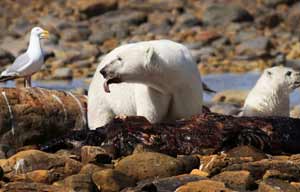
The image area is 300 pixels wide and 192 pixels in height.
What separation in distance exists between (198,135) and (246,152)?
0.61m

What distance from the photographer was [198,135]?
845cm

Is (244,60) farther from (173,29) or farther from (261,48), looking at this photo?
(173,29)

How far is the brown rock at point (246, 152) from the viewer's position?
25.9ft

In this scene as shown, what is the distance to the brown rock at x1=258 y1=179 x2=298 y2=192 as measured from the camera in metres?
6.60

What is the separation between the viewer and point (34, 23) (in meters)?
39.2

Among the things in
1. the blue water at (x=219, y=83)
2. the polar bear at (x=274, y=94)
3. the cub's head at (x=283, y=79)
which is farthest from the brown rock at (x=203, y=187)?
the blue water at (x=219, y=83)

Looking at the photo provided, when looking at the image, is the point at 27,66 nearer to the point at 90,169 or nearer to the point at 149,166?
the point at 90,169

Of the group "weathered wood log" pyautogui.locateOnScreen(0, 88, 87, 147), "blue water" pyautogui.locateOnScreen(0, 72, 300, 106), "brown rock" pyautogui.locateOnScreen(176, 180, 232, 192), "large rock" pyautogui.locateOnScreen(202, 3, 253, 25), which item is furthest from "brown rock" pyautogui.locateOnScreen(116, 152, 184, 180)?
"large rock" pyautogui.locateOnScreen(202, 3, 253, 25)

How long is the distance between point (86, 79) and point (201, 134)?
53.2 feet

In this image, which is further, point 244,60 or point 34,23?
point 34,23

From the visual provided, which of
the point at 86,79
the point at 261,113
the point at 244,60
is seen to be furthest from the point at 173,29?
the point at 261,113

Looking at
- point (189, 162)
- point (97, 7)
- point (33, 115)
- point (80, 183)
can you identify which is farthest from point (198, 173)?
point (97, 7)

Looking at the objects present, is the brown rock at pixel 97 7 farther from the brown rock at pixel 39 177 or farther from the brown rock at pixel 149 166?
the brown rock at pixel 39 177

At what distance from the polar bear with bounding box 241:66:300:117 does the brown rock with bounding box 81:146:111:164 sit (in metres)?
2.92
